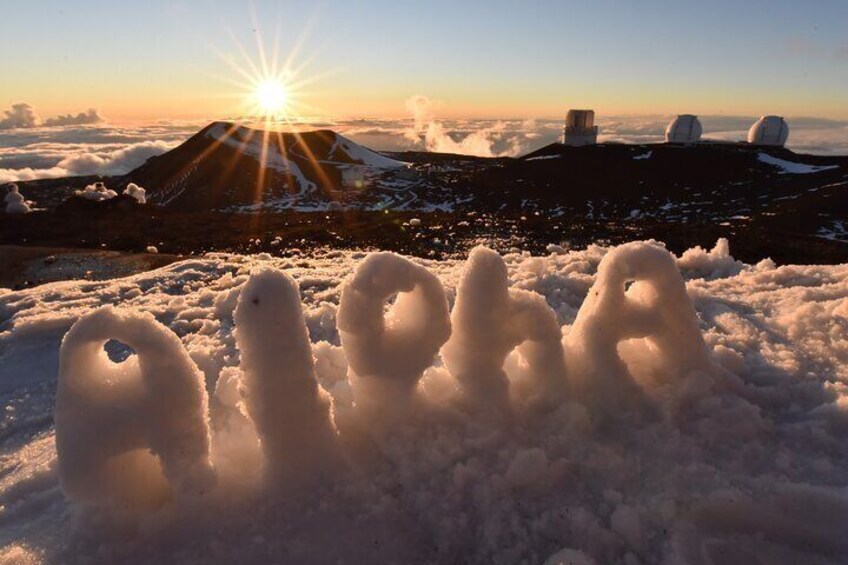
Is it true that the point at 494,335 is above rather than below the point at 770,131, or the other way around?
below

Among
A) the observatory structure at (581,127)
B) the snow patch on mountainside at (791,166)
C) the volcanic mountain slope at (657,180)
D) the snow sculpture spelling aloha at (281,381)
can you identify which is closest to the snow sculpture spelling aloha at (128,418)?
the snow sculpture spelling aloha at (281,381)

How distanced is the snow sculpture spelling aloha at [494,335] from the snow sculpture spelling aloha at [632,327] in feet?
1.41

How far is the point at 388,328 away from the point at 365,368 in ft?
1.79

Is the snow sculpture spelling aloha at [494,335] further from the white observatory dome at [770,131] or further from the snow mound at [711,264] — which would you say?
the white observatory dome at [770,131]

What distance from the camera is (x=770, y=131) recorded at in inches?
3543

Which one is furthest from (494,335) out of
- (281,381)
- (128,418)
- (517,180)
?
(517,180)

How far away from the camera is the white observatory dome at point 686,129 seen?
94062 millimetres

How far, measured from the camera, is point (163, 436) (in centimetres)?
493

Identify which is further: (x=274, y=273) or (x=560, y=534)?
(x=274, y=273)

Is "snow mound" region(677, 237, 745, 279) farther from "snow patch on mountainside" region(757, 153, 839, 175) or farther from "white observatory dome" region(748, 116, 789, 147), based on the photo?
"white observatory dome" region(748, 116, 789, 147)

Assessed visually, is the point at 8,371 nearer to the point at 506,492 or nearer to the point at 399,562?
the point at 399,562

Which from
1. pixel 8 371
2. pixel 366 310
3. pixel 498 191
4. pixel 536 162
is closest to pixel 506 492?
pixel 366 310

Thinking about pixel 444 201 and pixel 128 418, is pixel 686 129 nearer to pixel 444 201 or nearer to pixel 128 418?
pixel 444 201

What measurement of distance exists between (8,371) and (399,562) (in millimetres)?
9537
